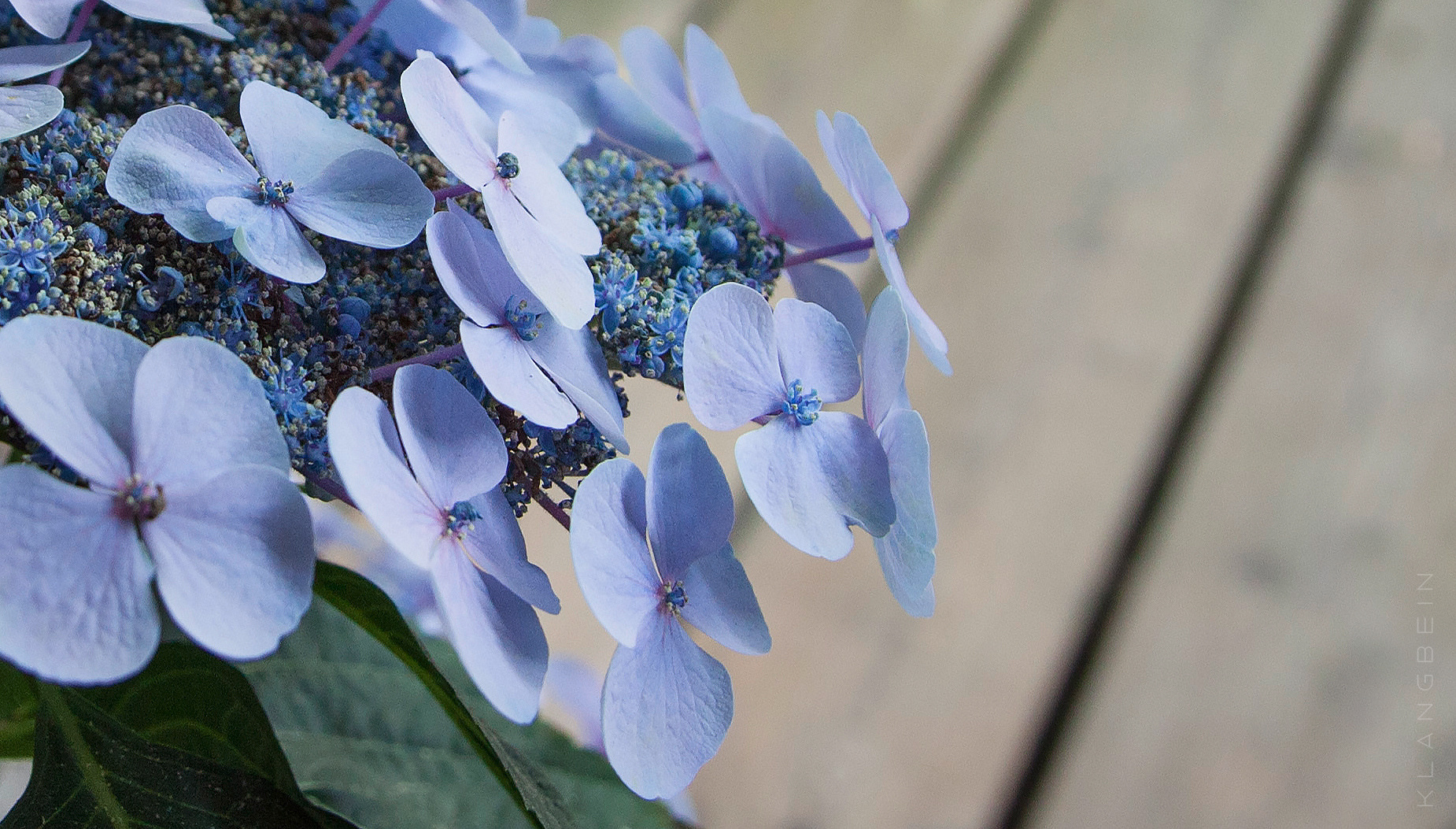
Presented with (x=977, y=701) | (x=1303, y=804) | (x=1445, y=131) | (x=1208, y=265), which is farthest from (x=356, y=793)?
(x=1445, y=131)

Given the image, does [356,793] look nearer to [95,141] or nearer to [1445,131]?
[95,141]

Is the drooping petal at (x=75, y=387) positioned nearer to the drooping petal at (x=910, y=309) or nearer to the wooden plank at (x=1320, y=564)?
the drooping petal at (x=910, y=309)

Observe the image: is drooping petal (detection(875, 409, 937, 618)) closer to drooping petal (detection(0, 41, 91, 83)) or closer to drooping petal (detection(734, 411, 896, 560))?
drooping petal (detection(734, 411, 896, 560))

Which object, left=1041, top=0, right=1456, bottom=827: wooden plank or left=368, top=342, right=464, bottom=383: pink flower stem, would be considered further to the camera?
left=1041, top=0, right=1456, bottom=827: wooden plank

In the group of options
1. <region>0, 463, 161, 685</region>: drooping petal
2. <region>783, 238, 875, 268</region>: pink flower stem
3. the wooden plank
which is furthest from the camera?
the wooden plank

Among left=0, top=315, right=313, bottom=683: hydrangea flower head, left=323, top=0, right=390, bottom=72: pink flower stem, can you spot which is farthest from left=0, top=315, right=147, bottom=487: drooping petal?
left=323, top=0, right=390, bottom=72: pink flower stem

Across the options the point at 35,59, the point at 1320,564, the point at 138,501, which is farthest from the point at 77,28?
the point at 1320,564
